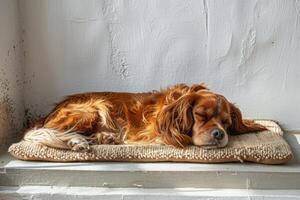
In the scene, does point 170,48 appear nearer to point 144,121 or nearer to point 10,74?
point 144,121

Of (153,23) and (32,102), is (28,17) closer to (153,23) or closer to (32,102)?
(32,102)

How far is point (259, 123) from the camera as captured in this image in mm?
3762

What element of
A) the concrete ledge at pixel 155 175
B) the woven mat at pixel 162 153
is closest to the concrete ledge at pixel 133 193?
the concrete ledge at pixel 155 175

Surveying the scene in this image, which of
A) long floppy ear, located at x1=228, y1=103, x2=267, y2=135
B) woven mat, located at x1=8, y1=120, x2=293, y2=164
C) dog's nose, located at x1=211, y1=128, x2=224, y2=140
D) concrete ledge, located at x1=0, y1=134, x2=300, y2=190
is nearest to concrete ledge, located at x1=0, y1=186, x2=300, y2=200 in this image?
concrete ledge, located at x1=0, y1=134, x2=300, y2=190

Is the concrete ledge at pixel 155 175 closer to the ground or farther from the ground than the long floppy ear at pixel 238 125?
closer to the ground

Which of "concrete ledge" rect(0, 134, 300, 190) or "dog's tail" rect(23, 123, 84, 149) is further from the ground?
"dog's tail" rect(23, 123, 84, 149)

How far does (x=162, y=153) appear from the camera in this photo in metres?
3.19

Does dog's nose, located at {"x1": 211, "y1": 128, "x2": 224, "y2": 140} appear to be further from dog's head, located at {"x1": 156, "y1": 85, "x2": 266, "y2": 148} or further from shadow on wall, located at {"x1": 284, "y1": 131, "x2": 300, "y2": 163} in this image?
shadow on wall, located at {"x1": 284, "y1": 131, "x2": 300, "y2": 163}

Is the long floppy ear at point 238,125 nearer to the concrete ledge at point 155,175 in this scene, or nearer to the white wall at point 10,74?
the concrete ledge at point 155,175

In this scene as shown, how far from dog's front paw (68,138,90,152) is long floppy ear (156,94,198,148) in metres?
0.42

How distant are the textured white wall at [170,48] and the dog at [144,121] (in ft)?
0.94

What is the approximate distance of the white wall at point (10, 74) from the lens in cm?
357

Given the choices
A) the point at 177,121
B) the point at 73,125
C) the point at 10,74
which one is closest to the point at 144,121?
the point at 177,121

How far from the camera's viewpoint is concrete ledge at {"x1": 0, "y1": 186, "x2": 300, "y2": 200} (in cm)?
306
